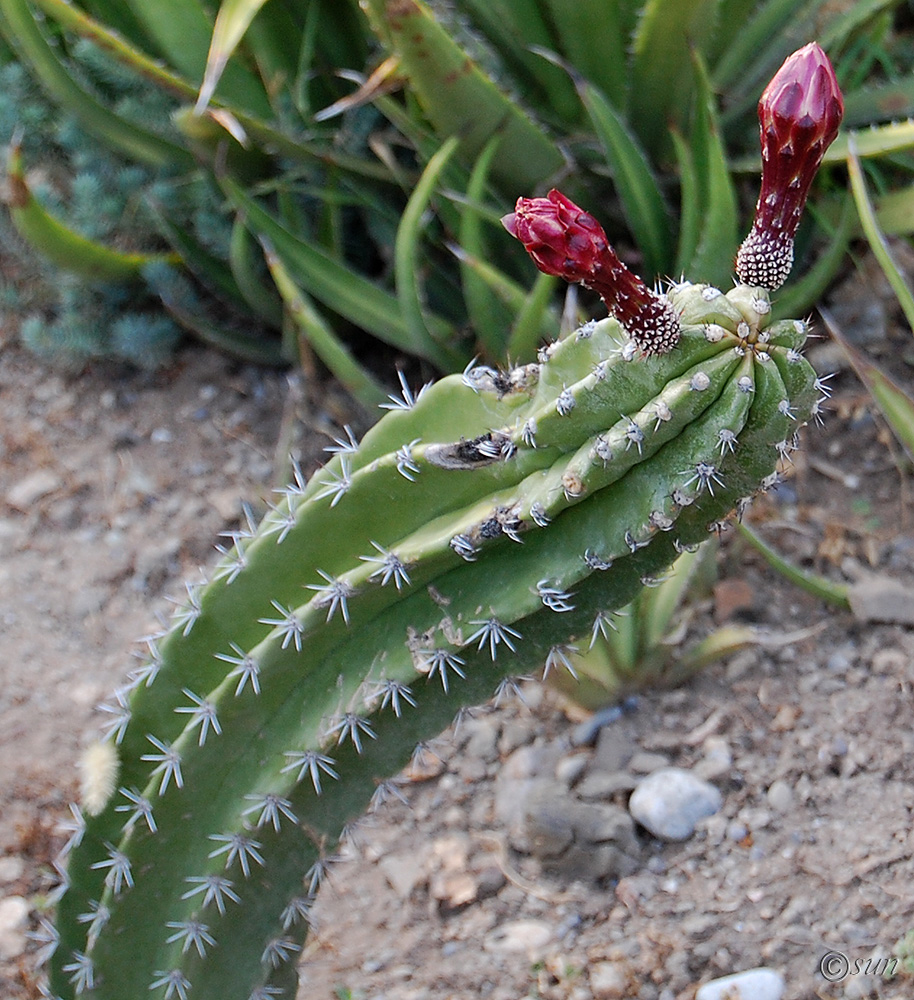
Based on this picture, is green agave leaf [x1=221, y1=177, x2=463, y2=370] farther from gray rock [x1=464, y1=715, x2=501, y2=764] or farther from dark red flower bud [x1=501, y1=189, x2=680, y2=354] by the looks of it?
dark red flower bud [x1=501, y1=189, x2=680, y2=354]

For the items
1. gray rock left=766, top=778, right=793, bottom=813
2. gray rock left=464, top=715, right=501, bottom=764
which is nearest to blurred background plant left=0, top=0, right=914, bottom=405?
gray rock left=464, top=715, right=501, bottom=764

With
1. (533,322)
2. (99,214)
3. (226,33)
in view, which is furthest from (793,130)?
(99,214)

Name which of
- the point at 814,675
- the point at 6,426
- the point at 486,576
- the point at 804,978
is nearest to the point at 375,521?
the point at 486,576

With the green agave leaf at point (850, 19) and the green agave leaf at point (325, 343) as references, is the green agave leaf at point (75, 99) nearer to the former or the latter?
the green agave leaf at point (325, 343)

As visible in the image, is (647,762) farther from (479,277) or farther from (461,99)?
(461,99)

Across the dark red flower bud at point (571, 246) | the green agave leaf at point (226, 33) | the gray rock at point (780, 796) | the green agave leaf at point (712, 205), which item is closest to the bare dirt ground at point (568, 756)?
the gray rock at point (780, 796)

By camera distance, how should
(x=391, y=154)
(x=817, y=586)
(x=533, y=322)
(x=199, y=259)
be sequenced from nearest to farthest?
(x=817, y=586) < (x=533, y=322) < (x=391, y=154) < (x=199, y=259)
